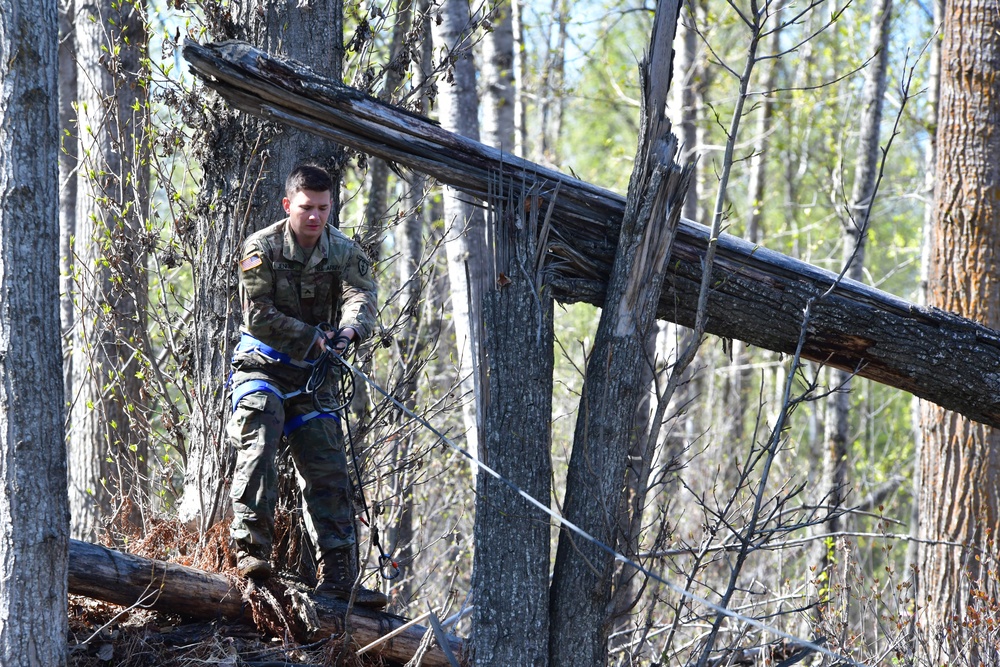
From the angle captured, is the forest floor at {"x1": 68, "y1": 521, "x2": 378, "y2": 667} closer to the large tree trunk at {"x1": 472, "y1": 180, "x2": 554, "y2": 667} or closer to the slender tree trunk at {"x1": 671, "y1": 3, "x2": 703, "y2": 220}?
the large tree trunk at {"x1": 472, "y1": 180, "x2": 554, "y2": 667}

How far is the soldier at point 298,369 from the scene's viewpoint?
498 centimetres

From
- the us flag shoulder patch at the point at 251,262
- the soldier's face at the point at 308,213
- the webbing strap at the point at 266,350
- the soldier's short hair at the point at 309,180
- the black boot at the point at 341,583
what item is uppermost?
the soldier's short hair at the point at 309,180

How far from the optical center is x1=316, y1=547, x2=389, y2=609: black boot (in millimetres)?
A: 5176

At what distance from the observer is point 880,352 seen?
5.07 metres

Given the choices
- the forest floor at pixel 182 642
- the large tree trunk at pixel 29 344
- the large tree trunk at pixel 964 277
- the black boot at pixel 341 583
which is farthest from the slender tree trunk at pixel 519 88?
the large tree trunk at pixel 29 344

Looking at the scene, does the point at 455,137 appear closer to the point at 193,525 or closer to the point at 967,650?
the point at 193,525

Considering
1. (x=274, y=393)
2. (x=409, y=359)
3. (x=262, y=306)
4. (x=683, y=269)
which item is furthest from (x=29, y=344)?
(x=409, y=359)

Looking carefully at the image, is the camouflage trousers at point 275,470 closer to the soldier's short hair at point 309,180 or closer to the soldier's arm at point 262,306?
the soldier's arm at point 262,306

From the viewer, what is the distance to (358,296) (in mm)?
5176

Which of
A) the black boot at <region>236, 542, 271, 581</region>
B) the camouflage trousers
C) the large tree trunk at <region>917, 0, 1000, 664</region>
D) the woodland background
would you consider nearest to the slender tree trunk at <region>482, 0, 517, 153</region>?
the woodland background

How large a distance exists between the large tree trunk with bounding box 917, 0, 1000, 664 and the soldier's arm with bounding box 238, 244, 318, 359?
18.1ft

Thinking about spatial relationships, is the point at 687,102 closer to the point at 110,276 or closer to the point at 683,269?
the point at 110,276

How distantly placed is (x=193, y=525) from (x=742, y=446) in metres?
14.1

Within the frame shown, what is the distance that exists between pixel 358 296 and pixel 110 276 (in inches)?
111
